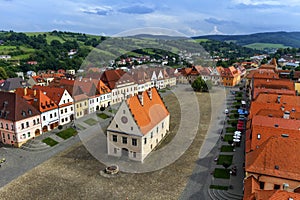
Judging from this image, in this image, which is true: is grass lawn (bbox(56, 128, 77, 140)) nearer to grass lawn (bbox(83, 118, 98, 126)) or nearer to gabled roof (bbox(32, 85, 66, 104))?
grass lawn (bbox(83, 118, 98, 126))

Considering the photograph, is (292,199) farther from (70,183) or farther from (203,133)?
(203,133)

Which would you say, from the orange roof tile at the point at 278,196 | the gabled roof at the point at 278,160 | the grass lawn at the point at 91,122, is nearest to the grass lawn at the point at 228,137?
the gabled roof at the point at 278,160

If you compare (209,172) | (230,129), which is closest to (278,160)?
(209,172)

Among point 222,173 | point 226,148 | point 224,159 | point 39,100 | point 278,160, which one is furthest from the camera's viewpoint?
point 39,100

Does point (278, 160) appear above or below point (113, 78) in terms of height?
below

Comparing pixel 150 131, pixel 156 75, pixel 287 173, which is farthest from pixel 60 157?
pixel 156 75

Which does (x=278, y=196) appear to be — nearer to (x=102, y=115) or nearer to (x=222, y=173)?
(x=222, y=173)
